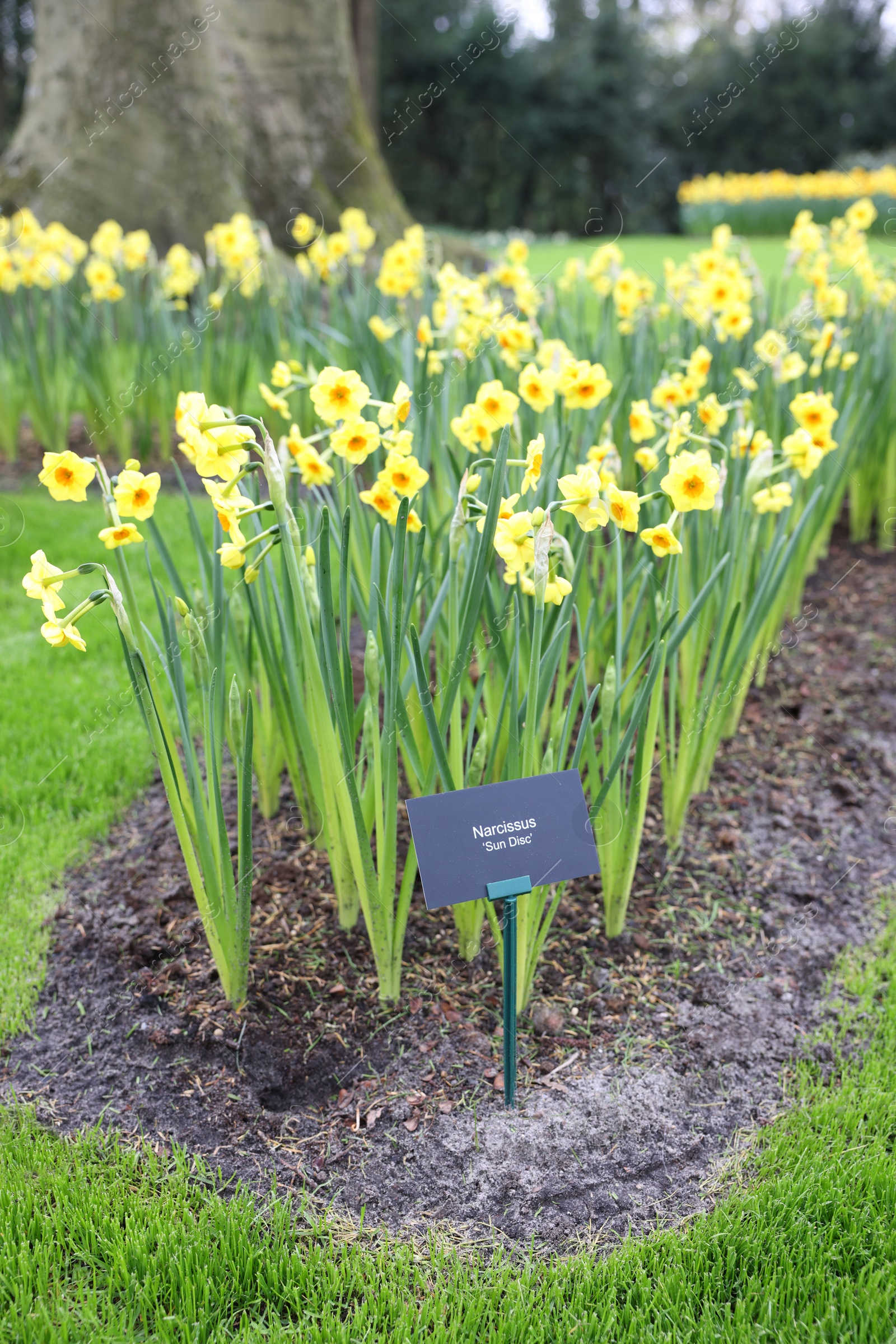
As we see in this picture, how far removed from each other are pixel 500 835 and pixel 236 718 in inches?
21.6

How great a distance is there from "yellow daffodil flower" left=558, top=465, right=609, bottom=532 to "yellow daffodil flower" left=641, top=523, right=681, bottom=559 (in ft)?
0.29

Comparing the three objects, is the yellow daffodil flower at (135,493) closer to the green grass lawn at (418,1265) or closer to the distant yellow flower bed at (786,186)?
the green grass lawn at (418,1265)

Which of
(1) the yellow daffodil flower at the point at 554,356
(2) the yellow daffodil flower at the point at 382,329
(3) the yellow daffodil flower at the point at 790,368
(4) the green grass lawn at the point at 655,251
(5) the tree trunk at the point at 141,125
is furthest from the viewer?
(4) the green grass lawn at the point at 655,251

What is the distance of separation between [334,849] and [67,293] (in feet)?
11.5

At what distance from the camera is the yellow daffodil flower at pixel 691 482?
168cm

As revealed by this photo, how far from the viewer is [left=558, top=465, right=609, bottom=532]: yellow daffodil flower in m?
1.50

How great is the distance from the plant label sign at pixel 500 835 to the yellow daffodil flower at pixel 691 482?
1.81 feet

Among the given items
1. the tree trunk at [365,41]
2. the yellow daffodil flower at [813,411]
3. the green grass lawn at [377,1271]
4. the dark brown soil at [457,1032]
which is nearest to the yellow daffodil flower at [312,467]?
the dark brown soil at [457,1032]

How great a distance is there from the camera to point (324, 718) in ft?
5.39

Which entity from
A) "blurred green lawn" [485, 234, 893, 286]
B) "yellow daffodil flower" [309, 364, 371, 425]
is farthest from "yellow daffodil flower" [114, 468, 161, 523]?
"blurred green lawn" [485, 234, 893, 286]

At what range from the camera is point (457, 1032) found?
5.79 ft

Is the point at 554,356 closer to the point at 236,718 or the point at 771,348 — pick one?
the point at 771,348

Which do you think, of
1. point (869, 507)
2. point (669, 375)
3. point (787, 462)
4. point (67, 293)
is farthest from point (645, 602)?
point (67, 293)

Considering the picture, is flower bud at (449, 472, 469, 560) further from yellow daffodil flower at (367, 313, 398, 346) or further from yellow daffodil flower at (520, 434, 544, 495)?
yellow daffodil flower at (367, 313, 398, 346)
